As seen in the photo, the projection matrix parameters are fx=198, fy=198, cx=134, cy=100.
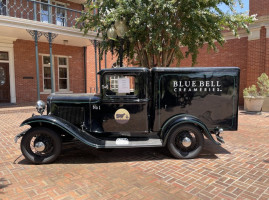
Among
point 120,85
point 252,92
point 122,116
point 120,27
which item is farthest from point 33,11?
point 252,92

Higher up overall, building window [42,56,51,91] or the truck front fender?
building window [42,56,51,91]

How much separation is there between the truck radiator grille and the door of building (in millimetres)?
9487

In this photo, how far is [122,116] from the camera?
13.5ft

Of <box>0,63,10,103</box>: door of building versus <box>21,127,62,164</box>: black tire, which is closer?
<box>21,127,62,164</box>: black tire

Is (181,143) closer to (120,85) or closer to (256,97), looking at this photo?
(120,85)

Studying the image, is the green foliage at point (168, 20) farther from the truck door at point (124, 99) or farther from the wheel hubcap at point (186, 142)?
the wheel hubcap at point (186, 142)

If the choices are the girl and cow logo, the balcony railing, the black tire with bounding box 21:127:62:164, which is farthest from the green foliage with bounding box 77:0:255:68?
the balcony railing

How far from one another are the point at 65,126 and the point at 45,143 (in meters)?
0.57

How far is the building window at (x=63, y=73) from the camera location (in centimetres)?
1374

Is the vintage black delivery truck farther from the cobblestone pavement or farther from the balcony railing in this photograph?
the balcony railing

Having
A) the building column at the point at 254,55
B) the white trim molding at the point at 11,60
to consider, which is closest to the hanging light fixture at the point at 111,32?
the white trim molding at the point at 11,60

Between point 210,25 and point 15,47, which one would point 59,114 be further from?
point 15,47

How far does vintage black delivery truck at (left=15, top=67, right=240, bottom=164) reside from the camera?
4051 millimetres

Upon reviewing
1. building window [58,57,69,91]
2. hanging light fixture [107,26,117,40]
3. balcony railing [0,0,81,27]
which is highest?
Answer: balcony railing [0,0,81,27]
